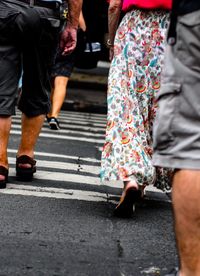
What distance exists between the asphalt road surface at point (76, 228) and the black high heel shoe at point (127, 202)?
0.05 meters

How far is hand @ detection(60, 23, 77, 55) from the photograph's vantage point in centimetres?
556

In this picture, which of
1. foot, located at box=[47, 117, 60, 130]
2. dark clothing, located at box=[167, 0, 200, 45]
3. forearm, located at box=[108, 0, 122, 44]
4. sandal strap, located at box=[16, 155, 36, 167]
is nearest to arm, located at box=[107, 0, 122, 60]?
forearm, located at box=[108, 0, 122, 44]

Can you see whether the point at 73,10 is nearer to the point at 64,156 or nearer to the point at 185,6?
the point at 64,156

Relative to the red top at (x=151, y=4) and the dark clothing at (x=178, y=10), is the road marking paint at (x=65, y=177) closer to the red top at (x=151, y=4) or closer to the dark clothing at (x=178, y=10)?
A: the red top at (x=151, y=4)

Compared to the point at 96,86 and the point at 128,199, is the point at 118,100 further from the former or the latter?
the point at 96,86

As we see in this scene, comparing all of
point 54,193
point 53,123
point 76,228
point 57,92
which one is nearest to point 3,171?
point 54,193

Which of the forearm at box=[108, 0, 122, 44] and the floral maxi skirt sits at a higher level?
the forearm at box=[108, 0, 122, 44]

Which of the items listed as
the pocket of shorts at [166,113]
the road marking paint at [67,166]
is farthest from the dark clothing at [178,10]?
the road marking paint at [67,166]

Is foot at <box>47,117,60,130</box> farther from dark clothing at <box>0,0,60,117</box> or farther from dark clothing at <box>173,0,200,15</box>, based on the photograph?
dark clothing at <box>173,0,200,15</box>

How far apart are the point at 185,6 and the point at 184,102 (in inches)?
12.3

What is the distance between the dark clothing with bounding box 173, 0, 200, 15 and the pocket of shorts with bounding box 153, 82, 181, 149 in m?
0.24

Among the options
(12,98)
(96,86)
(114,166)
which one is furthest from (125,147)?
(96,86)

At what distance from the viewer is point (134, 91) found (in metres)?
4.77

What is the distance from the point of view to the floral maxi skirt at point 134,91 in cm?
468
